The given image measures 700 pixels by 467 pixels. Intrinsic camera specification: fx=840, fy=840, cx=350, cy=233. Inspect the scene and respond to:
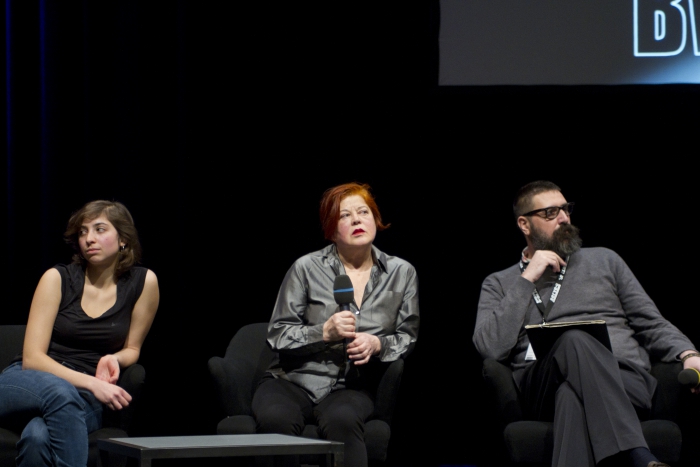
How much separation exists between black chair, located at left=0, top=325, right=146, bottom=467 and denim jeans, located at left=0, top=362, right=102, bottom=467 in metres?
0.06

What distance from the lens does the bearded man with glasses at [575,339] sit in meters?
2.75

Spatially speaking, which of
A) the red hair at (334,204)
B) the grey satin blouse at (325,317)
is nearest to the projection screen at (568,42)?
the red hair at (334,204)

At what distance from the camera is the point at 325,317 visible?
3367 mm

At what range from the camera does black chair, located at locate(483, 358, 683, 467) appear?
9.44 feet

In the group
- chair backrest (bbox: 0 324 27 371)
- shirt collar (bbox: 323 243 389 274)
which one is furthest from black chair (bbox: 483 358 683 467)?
chair backrest (bbox: 0 324 27 371)

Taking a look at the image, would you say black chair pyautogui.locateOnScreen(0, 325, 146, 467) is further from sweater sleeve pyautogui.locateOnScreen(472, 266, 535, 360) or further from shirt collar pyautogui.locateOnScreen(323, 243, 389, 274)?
sweater sleeve pyautogui.locateOnScreen(472, 266, 535, 360)

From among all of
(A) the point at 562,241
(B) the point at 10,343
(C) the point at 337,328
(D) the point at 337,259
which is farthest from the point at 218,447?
(A) the point at 562,241

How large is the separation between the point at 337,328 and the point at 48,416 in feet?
3.35

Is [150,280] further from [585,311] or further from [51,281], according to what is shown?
[585,311]

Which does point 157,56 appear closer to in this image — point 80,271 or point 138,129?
point 138,129

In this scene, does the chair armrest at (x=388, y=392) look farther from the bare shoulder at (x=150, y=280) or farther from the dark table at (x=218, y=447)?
the bare shoulder at (x=150, y=280)

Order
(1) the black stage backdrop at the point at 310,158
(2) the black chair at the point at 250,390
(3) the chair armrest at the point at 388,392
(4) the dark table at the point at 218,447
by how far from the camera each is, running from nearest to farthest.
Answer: (4) the dark table at the point at 218,447, (2) the black chair at the point at 250,390, (3) the chair armrest at the point at 388,392, (1) the black stage backdrop at the point at 310,158

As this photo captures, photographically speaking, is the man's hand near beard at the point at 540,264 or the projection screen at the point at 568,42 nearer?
the man's hand near beard at the point at 540,264

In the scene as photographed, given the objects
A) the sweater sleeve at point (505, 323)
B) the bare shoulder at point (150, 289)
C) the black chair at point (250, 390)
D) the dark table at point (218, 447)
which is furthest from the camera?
the bare shoulder at point (150, 289)
